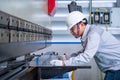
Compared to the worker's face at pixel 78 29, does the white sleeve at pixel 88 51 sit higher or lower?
lower

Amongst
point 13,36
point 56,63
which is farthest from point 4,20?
point 56,63

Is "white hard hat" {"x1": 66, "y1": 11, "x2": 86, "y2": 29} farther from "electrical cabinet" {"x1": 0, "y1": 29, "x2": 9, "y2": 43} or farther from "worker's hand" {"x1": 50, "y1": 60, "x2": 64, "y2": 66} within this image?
"electrical cabinet" {"x1": 0, "y1": 29, "x2": 9, "y2": 43}

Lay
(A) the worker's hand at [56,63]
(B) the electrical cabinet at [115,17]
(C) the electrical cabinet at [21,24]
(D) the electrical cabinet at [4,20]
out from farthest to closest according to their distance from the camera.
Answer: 1. (B) the electrical cabinet at [115,17]
2. (A) the worker's hand at [56,63]
3. (C) the electrical cabinet at [21,24]
4. (D) the electrical cabinet at [4,20]

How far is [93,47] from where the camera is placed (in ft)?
8.22

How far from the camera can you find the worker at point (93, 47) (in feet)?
8.20

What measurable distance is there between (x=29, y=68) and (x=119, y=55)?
104 cm

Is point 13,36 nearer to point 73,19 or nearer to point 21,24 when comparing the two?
point 21,24

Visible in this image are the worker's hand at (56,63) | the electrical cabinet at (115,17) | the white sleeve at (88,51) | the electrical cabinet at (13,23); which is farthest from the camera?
the electrical cabinet at (115,17)

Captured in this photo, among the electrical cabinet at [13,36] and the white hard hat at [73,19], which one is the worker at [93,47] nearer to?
the white hard hat at [73,19]

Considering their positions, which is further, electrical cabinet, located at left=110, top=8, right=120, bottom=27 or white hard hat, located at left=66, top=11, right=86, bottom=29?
electrical cabinet, located at left=110, top=8, right=120, bottom=27

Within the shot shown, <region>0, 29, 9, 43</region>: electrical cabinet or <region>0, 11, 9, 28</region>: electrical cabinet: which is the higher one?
<region>0, 11, 9, 28</region>: electrical cabinet

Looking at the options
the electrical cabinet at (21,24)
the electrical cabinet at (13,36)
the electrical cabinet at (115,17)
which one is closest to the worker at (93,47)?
the electrical cabinet at (21,24)

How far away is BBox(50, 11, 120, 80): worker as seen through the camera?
2500 mm

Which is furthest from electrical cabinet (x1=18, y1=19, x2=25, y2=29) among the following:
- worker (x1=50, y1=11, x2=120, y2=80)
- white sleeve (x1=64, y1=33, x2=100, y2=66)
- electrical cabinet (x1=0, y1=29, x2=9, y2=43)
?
white sleeve (x1=64, y1=33, x2=100, y2=66)
